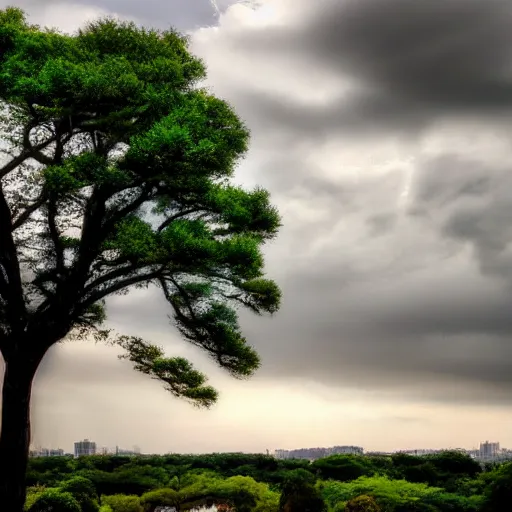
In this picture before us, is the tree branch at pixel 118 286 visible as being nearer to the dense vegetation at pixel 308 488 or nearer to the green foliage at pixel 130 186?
the green foliage at pixel 130 186

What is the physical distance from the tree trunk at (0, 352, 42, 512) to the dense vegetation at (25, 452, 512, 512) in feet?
5.60

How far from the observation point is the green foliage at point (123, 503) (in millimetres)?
17047

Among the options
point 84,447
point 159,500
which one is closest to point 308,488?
point 159,500

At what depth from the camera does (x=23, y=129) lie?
14.0m

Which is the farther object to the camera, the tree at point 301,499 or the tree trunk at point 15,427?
the tree at point 301,499

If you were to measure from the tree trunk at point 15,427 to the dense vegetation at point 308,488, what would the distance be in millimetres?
1706

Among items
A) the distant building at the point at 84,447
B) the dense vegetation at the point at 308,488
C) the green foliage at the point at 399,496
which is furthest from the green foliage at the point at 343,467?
the distant building at the point at 84,447

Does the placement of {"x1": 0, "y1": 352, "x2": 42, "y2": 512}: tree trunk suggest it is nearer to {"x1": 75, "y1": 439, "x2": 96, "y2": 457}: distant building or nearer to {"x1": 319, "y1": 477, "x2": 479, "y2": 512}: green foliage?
{"x1": 319, "y1": 477, "x2": 479, "y2": 512}: green foliage

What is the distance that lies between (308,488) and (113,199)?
6.87 m

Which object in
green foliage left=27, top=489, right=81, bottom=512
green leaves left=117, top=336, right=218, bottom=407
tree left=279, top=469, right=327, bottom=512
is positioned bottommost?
green foliage left=27, top=489, right=81, bottom=512

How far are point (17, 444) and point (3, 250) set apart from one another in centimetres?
372

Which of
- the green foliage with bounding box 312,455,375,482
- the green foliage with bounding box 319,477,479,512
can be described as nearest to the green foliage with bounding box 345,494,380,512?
the green foliage with bounding box 319,477,479,512

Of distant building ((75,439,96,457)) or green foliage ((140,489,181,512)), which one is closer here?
green foliage ((140,489,181,512))

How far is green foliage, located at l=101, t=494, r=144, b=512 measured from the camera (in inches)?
671
